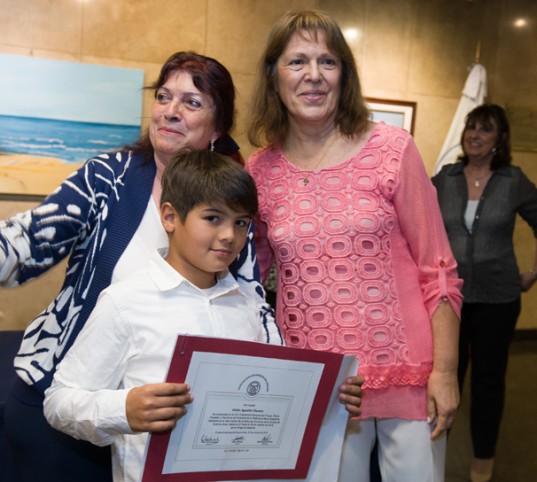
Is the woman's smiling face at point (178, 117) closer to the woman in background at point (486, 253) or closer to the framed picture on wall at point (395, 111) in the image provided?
the woman in background at point (486, 253)

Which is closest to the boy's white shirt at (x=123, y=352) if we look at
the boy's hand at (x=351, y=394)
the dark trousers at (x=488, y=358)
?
the boy's hand at (x=351, y=394)

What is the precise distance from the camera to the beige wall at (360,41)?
395 cm

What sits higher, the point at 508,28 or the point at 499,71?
the point at 508,28

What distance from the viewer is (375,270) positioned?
1.49m

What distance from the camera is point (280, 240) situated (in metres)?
1.54

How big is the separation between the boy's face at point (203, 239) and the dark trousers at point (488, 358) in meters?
2.23

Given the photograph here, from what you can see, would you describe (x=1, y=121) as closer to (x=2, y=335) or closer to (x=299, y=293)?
(x=2, y=335)

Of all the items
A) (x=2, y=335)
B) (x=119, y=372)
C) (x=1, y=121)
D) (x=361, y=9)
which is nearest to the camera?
(x=119, y=372)

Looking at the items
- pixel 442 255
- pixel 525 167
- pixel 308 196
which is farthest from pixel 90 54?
pixel 525 167

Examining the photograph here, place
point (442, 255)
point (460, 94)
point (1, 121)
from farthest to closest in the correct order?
1. point (460, 94)
2. point (1, 121)
3. point (442, 255)

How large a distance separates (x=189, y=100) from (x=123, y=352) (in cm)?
68

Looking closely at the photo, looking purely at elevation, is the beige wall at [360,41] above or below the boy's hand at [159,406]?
above

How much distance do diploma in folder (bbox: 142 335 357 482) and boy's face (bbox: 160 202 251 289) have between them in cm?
24

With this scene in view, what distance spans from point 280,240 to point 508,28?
197 inches
